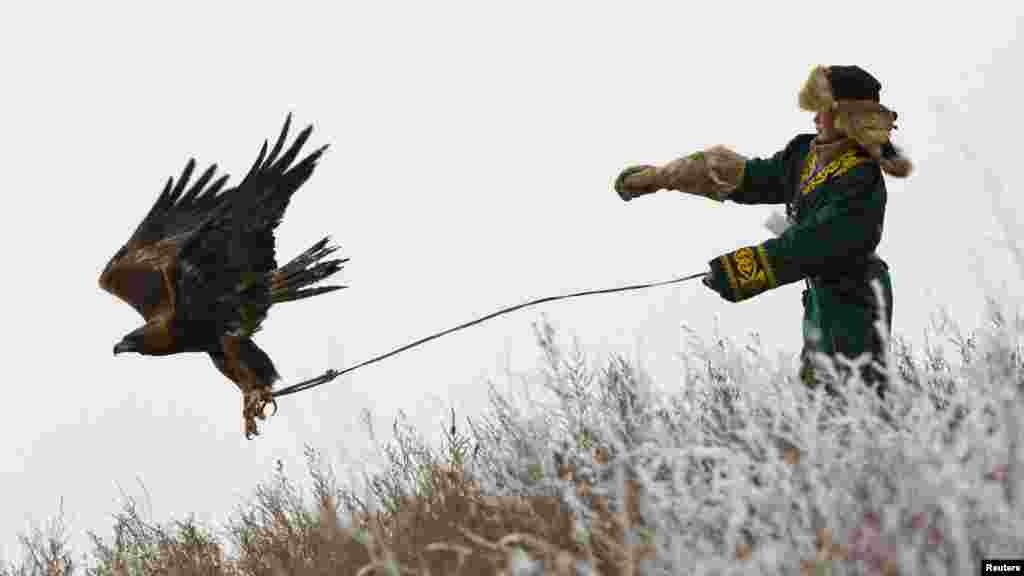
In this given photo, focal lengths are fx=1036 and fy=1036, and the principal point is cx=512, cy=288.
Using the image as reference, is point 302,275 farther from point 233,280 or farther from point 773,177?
point 773,177

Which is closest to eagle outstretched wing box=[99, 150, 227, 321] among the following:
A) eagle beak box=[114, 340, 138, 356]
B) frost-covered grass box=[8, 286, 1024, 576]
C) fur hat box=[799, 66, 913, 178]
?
eagle beak box=[114, 340, 138, 356]

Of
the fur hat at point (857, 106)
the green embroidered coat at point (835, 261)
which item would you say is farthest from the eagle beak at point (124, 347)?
the fur hat at point (857, 106)

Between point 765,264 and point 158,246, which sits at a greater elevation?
point 158,246

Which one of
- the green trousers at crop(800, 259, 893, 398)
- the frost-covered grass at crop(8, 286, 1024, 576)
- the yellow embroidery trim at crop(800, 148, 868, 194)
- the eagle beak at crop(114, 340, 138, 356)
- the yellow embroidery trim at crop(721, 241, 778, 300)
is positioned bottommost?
the frost-covered grass at crop(8, 286, 1024, 576)

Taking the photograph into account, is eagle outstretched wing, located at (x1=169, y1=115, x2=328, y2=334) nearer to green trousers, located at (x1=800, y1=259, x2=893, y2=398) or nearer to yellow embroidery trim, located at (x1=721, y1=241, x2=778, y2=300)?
yellow embroidery trim, located at (x1=721, y1=241, x2=778, y2=300)

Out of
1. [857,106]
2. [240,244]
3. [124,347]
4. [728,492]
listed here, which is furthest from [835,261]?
[124,347]

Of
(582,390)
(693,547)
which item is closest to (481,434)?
(582,390)

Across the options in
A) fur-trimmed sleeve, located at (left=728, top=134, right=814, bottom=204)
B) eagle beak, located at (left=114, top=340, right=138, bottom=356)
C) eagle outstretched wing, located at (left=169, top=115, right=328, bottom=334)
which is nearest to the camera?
fur-trimmed sleeve, located at (left=728, top=134, right=814, bottom=204)

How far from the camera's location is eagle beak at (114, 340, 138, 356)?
527cm

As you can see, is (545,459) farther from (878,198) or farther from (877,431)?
(878,198)

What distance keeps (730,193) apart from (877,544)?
7.10 feet

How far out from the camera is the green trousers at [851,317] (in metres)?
3.22

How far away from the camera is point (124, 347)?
5.31 m

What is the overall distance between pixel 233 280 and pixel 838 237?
3.10m
